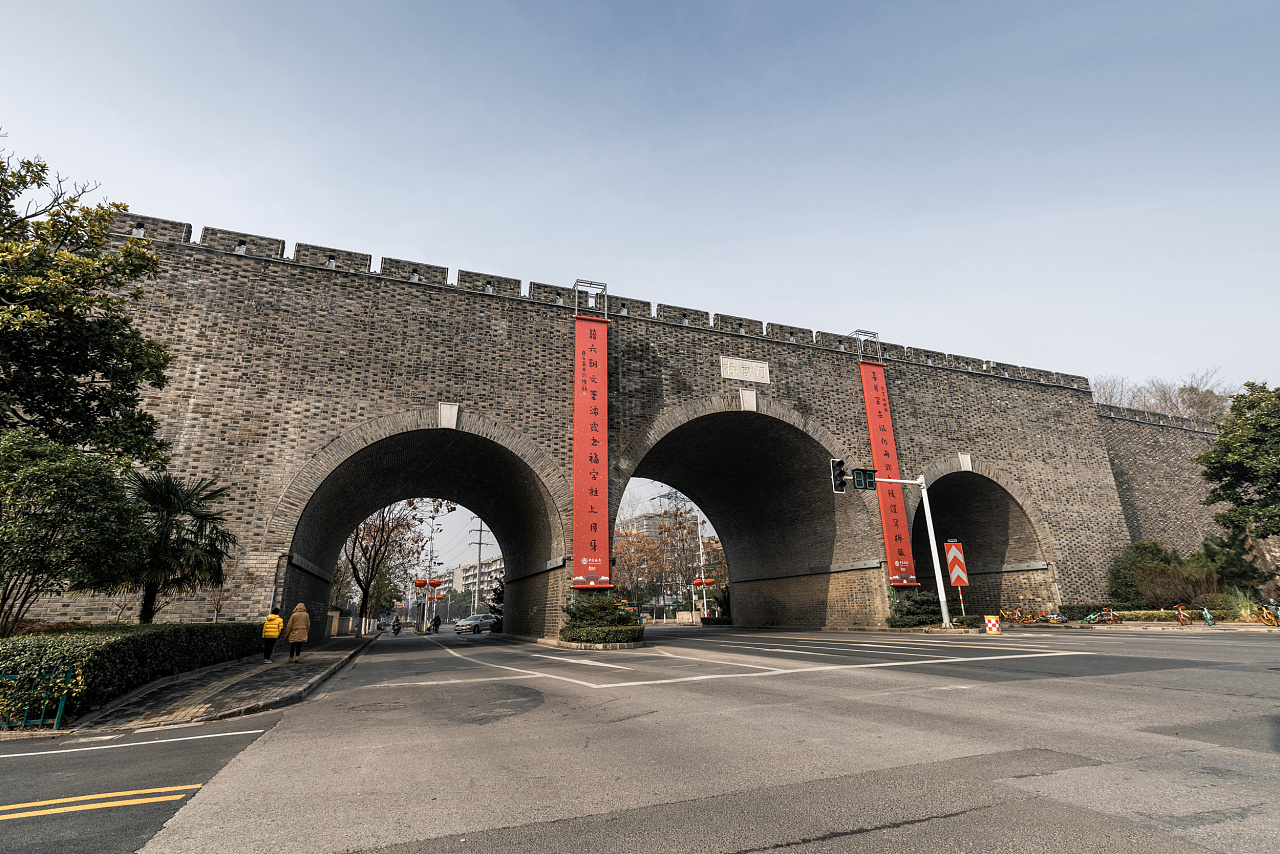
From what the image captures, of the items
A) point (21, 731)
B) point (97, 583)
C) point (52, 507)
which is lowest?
point (21, 731)

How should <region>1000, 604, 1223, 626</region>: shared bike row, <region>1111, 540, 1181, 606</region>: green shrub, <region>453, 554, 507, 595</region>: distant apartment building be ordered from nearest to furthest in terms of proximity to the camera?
<region>1000, 604, 1223, 626</region>: shared bike row, <region>1111, 540, 1181, 606</region>: green shrub, <region>453, 554, 507, 595</region>: distant apartment building

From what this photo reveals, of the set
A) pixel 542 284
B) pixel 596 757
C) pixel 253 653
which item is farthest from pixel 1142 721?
pixel 542 284

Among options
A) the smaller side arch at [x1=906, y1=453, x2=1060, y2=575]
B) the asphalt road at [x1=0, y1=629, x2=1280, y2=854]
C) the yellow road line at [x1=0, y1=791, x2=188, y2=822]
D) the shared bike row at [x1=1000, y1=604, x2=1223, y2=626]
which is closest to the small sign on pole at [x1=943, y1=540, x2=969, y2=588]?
the smaller side arch at [x1=906, y1=453, x2=1060, y2=575]

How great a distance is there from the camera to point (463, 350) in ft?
61.2

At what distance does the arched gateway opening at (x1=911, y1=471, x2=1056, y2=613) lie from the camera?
24953mm

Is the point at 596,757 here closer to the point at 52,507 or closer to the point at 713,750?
the point at 713,750

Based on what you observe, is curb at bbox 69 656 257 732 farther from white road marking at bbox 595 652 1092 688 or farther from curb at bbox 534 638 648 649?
curb at bbox 534 638 648 649

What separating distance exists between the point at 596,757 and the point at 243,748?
3452mm

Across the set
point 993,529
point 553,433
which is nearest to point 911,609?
point 993,529

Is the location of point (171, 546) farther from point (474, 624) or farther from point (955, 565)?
point (474, 624)

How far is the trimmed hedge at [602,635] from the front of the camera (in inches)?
656

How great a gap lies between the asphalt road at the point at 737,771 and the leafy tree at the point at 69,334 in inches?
213

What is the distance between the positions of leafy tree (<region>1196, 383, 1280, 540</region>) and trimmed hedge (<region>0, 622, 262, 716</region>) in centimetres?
3050

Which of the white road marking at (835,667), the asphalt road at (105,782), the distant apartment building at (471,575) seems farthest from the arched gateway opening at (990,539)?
the distant apartment building at (471,575)
